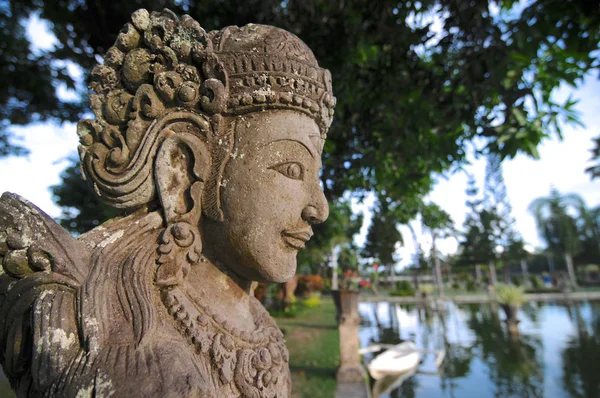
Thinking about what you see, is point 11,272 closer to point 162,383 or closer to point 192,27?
point 162,383

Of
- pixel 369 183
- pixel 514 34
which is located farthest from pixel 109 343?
pixel 369 183

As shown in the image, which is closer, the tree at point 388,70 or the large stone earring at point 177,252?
the large stone earring at point 177,252

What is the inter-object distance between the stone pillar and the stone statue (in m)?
4.69

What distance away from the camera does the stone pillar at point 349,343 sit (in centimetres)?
583

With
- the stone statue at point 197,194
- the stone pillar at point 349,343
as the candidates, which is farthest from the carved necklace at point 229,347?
the stone pillar at point 349,343

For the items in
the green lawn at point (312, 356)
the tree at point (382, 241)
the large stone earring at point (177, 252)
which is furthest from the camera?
the tree at point (382, 241)

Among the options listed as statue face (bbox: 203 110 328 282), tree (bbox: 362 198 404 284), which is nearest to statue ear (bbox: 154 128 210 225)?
statue face (bbox: 203 110 328 282)

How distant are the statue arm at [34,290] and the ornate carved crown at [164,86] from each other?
297mm

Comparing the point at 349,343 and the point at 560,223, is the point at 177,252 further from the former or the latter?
the point at 560,223

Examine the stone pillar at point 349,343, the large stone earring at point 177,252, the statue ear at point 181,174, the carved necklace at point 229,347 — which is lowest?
the stone pillar at point 349,343

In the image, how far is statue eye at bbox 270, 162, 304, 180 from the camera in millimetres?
1543

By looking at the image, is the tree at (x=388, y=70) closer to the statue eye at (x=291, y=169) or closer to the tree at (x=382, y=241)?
the statue eye at (x=291, y=169)

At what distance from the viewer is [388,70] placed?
4227mm

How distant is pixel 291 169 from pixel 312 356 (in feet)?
21.9
